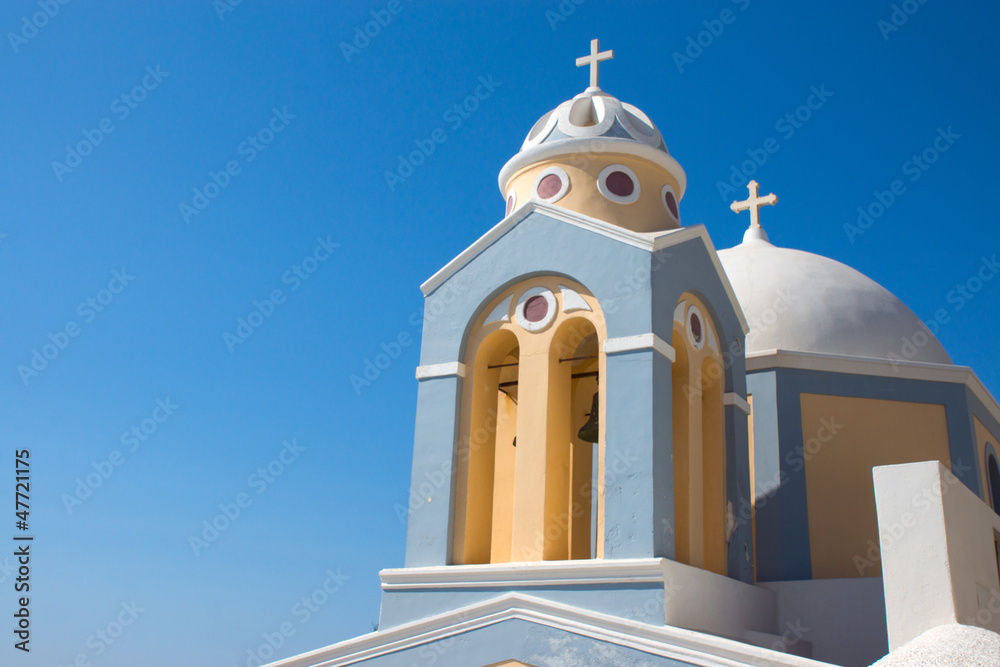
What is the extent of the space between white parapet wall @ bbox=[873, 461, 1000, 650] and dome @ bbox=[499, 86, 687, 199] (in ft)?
15.1

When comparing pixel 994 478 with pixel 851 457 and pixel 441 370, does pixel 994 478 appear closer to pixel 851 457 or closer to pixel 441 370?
pixel 851 457

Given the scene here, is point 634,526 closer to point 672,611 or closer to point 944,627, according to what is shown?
point 672,611

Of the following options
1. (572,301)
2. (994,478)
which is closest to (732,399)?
(572,301)

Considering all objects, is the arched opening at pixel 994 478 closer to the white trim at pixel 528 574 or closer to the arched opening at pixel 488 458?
the arched opening at pixel 488 458

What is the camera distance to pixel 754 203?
13969 millimetres

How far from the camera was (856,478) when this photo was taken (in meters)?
10.6

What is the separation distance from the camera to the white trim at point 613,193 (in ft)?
31.7

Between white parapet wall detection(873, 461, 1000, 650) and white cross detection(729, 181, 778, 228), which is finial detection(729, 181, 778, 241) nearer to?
white cross detection(729, 181, 778, 228)

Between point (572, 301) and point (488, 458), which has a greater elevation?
point (572, 301)

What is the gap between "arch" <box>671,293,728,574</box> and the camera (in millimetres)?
8797

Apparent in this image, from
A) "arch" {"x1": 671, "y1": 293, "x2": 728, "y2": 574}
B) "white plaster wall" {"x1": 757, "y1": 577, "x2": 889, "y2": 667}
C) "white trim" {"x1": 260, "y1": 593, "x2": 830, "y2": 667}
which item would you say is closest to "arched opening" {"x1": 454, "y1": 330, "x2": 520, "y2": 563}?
"white trim" {"x1": 260, "y1": 593, "x2": 830, "y2": 667}

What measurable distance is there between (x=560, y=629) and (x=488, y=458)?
2133 mm

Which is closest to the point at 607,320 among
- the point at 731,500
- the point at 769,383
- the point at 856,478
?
the point at 731,500

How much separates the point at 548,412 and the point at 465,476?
3.16ft
